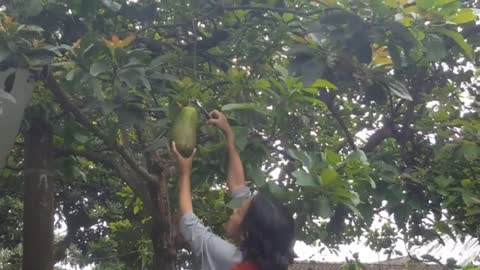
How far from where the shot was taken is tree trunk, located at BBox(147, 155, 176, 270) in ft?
12.8

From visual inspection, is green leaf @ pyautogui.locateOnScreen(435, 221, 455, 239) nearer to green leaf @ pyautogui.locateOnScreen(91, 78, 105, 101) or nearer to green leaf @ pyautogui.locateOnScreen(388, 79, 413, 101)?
green leaf @ pyautogui.locateOnScreen(388, 79, 413, 101)

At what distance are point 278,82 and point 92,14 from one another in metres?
1.04

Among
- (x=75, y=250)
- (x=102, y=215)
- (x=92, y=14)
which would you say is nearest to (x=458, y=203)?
(x=92, y=14)

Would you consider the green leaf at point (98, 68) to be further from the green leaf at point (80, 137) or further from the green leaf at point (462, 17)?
the green leaf at point (462, 17)

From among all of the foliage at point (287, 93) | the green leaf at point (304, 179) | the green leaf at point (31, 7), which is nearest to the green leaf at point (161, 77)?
the foliage at point (287, 93)

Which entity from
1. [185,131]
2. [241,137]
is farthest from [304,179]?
[185,131]

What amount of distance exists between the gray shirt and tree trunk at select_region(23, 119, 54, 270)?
205 centimetres

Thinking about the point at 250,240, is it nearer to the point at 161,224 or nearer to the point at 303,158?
the point at 303,158

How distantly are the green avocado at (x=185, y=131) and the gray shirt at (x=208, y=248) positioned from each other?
1.25ft

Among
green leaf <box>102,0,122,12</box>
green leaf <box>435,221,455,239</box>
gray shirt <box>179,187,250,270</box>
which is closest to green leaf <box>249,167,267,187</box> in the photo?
gray shirt <box>179,187,250,270</box>

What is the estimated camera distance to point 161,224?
155 inches

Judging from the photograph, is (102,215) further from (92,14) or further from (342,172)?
(342,172)

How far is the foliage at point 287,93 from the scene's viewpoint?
321cm

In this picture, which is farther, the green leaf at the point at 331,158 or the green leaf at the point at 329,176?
the green leaf at the point at 331,158
